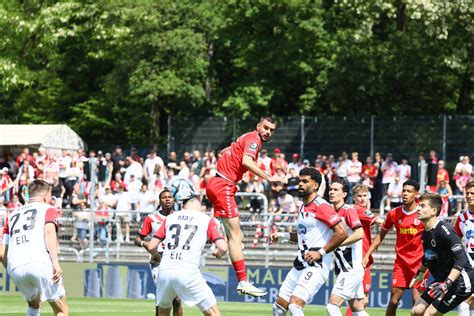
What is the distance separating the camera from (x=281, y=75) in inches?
1891

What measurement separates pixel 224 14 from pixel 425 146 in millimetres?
15616

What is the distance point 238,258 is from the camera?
1608 centimetres

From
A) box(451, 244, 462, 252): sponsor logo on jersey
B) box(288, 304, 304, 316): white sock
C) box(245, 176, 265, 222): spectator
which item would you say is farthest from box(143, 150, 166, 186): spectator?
box(451, 244, 462, 252): sponsor logo on jersey

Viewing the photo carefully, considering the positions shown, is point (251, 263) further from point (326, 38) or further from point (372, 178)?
point (326, 38)

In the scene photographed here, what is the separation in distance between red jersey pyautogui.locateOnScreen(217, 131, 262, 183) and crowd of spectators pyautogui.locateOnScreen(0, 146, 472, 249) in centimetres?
1105

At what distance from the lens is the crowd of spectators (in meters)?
28.8

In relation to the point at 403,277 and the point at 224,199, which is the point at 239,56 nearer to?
the point at 403,277

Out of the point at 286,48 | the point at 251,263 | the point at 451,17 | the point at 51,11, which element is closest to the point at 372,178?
the point at 251,263

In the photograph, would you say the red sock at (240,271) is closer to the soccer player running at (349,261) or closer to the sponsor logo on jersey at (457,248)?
the soccer player running at (349,261)

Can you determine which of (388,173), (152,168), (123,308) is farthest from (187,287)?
(152,168)

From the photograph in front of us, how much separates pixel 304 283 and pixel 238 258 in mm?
2286

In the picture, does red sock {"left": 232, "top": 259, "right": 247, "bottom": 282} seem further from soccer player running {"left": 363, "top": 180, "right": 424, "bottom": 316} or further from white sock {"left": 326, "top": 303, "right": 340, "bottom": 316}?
soccer player running {"left": 363, "top": 180, "right": 424, "bottom": 316}

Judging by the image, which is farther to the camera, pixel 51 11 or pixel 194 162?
pixel 51 11

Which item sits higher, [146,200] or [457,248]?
[146,200]
